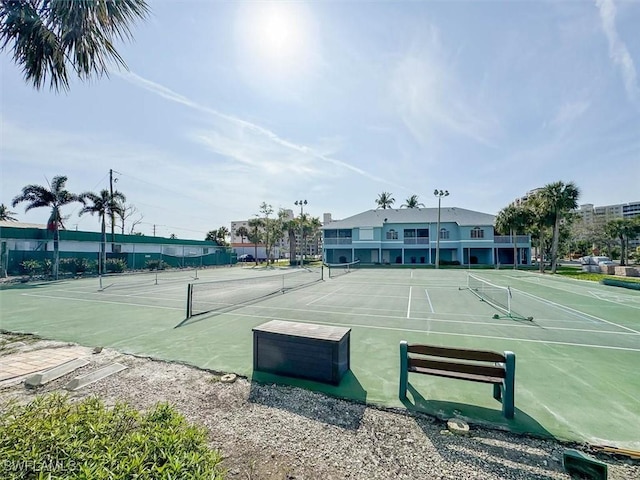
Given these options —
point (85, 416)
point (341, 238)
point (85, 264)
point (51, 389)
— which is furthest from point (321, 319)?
point (341, 238)

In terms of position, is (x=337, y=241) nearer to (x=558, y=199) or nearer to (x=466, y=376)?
(x=558, y=199)

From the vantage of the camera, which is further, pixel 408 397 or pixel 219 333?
→ pixel 219 333

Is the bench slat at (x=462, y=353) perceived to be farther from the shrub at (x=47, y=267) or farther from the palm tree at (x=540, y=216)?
the palm tree at (x=540, y=216)

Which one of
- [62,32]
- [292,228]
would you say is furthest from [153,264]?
[62,32]

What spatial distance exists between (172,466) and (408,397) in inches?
134

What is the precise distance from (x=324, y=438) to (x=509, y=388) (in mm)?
2514

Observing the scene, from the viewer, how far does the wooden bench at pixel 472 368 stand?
12.2 feet

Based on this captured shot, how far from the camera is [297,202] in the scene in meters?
37.6

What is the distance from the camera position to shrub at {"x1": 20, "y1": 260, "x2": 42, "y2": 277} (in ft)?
76.0

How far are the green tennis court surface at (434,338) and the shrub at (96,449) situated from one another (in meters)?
2.54

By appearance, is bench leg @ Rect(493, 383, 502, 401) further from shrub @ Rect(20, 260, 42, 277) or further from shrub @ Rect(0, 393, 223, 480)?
shrub @ Rect(20, 260, 42, 277)

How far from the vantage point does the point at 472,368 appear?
389 cm

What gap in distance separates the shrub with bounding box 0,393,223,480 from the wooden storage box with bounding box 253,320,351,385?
7.68ft

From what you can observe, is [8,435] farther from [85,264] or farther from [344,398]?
[85,264]
